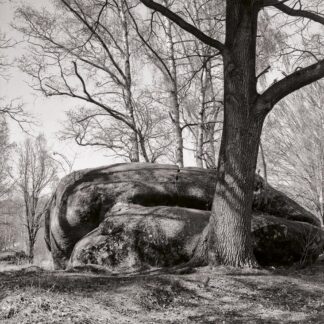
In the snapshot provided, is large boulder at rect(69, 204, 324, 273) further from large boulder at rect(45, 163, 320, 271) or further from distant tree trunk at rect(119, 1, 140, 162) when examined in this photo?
distant tree trunk at rect(119, 1, 140, 162)

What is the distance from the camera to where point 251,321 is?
13.1 feet

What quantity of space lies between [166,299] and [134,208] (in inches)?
125

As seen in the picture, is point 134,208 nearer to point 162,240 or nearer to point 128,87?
point 162,240

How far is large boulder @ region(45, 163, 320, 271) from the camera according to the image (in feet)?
22.1

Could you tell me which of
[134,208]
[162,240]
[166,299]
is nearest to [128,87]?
[134,208]

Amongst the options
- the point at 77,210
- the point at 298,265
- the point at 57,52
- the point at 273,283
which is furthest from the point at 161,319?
the point at 57,52

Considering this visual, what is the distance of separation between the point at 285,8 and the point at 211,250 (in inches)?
169

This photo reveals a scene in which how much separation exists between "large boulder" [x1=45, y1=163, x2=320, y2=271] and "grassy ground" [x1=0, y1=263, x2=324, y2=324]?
1585mm

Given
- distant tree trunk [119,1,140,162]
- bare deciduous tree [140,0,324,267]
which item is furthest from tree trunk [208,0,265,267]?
distant tree trunk [119,1,140,162]

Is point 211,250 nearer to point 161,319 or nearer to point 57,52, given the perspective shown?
point 161,319

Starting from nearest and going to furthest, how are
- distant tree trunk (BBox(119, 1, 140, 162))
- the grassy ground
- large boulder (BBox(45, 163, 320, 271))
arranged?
the grassy ground < large boulder (BBox(45, 163, 320, 271)) < distant tree trunk (BBox(119, 1, 140, 162))

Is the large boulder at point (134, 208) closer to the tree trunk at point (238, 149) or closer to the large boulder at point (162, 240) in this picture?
the large boulder at point (162, 240)

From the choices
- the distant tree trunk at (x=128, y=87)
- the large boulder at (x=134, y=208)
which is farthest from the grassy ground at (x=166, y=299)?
the distant tree trunk at (x=128, y=87)

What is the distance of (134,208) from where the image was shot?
24.6 feet
